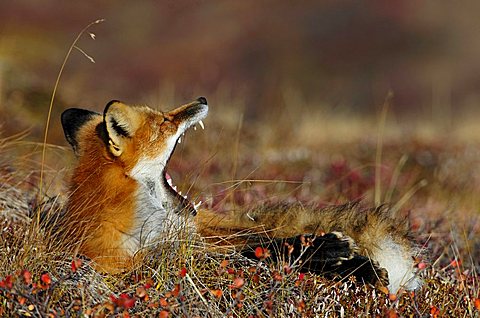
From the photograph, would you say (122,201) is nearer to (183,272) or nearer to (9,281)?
(183,272)

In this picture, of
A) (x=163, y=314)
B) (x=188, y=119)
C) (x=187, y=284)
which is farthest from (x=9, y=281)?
(x=188, y=119)

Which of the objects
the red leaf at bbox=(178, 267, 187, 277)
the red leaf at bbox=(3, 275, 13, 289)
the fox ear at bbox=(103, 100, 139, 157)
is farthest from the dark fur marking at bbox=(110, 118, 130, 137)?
the red leaf at bbox=(3, 275, 13, 289)

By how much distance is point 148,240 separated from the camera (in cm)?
454

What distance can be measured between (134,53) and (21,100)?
10.1 metres

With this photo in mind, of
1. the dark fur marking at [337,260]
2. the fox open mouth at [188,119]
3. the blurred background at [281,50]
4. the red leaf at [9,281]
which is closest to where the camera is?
the red leaf at [9,281]

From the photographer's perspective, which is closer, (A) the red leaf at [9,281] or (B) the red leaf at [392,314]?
(A) the red leaf at [9,281]

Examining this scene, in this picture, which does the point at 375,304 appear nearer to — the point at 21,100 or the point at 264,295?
the point at 264,295

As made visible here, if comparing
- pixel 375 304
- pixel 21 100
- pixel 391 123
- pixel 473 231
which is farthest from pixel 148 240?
pixel 391 123

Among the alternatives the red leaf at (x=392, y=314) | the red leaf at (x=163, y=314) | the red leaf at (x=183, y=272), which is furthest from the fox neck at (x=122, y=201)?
the red leaf at (x=392, y=314)

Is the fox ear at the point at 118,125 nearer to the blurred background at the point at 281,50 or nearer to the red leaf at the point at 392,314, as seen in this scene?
the red leaf at the point at 392,314

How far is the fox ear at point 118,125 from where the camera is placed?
4.66m

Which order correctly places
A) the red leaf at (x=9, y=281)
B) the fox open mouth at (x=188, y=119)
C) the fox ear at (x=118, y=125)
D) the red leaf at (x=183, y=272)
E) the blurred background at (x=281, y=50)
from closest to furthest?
the red leaf at (x=9, y=281)
the red leaf at (x=183, y=272)
the fox ear at (x=118, y=125)
the fox open mouth at (x=188, y=119)
the blurred background at (x=281, y=50)

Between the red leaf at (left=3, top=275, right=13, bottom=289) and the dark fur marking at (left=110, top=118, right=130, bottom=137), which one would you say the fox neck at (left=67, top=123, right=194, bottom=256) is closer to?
the dark fur marking at (left=110, top=118, right=130, bottom=137)

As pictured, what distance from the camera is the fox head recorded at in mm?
4691
